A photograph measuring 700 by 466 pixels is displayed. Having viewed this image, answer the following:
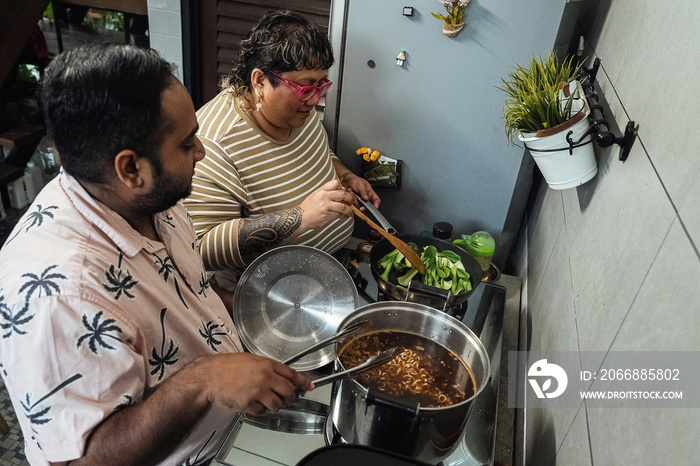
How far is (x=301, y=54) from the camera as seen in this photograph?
1.73 m

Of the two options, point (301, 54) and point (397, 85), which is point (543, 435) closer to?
point (301, 54)

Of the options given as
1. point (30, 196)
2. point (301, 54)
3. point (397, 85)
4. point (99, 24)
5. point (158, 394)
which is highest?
point (301, 54)

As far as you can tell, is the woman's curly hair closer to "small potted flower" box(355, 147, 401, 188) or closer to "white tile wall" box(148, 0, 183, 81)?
"small potted flower" box(355, 147, 401, 188)

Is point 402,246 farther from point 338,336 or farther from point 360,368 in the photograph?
point 360,368

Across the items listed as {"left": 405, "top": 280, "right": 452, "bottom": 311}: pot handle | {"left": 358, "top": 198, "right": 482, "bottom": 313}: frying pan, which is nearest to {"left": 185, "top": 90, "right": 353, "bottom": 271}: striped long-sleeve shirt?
{"left": 358, "top": 198, "right": 482, "bottom": 313}: frying pan

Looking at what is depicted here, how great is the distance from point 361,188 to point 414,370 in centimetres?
110

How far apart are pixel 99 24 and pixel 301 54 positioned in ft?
10.2

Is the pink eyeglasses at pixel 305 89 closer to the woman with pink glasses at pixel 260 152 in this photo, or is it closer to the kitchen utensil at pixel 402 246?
the woman with pink glasses at pixel 260 152

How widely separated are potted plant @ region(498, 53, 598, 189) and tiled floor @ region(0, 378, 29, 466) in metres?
2.19

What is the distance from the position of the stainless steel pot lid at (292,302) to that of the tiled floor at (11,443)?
1199 millimetres

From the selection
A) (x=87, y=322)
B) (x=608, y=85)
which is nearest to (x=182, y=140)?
(x=87, y=322)

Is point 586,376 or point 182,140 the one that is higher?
point 182,140

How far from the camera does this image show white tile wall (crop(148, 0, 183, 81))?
117 inches

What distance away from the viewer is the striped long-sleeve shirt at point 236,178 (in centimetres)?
175
